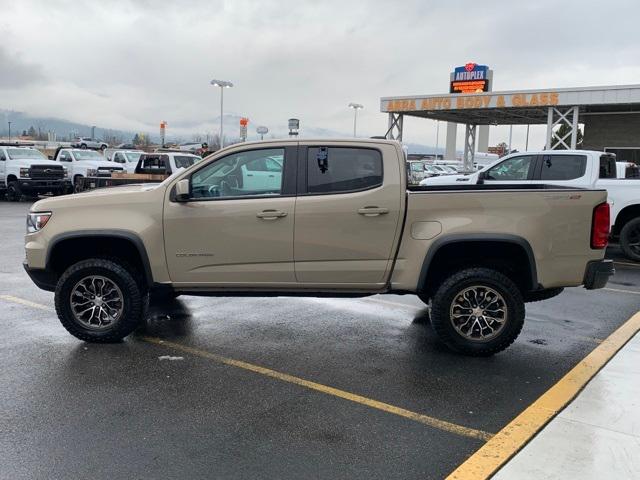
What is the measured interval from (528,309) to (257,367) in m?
3.68

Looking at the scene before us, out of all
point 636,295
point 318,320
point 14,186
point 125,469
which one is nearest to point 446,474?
point 125,469

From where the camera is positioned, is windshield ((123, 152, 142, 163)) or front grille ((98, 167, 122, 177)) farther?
windshield ((123, 152, 142, 163))

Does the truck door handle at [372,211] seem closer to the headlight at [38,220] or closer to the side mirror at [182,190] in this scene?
the side mirror at [182,190]

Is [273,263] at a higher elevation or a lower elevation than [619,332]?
higher

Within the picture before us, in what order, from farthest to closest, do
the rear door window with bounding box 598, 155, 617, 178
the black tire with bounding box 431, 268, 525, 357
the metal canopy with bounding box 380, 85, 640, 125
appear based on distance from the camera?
the metal canopy with bounding box 380, 85, 640, 125 < the rear door window with bounding box 598, 155, 617, 178 < the black tire with bounding box 431, 268, 525, 357

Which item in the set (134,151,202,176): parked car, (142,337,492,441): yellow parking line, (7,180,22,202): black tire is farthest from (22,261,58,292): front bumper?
(7,180,22,202): black tire

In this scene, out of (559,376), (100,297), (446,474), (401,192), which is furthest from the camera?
(100,297)

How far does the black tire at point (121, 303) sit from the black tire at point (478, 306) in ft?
9.19

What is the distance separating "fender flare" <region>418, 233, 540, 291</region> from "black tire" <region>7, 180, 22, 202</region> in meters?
20.1

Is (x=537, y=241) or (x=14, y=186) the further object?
(x=14, y=186)

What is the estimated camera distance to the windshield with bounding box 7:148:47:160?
73.8 feet

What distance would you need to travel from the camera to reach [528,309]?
7.17 meters

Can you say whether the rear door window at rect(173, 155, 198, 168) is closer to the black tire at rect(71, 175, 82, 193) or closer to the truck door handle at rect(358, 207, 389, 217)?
the black tire at rect(71, 175, 82, 193)

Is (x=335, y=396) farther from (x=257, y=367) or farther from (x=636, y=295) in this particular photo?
(x=636, y=295)
